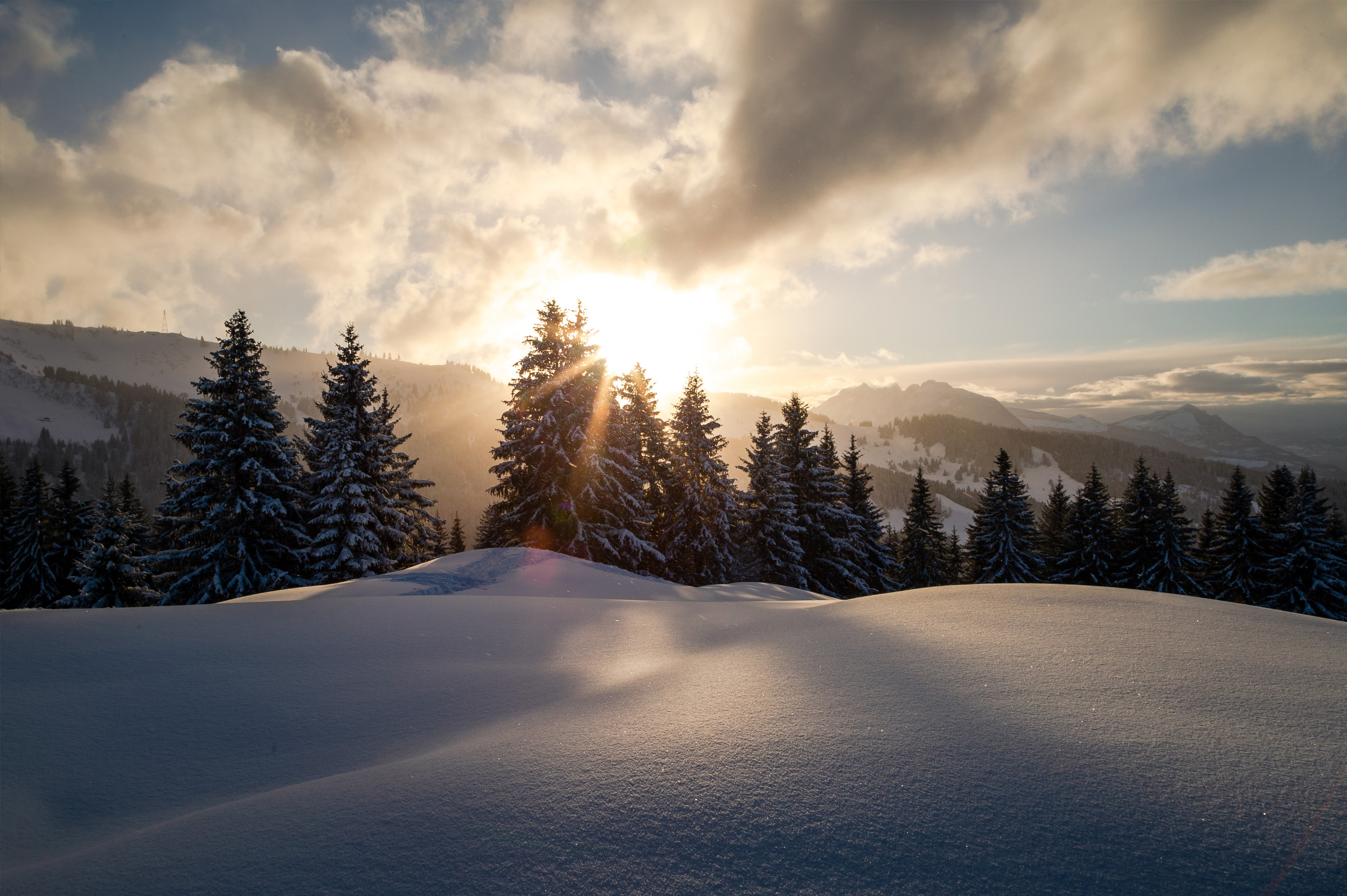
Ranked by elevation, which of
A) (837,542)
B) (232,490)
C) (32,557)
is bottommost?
(837,542)

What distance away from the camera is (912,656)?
3.90 metres

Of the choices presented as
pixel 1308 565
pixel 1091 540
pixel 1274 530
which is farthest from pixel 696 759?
pixel 1274 530

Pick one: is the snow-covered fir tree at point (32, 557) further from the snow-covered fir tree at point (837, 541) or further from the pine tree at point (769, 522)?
the snow-covered fir tree at point (837, 541)

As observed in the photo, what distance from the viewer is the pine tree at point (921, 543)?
29375mm

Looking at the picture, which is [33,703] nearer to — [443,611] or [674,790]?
[443,611]

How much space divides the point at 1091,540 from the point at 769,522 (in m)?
18.2

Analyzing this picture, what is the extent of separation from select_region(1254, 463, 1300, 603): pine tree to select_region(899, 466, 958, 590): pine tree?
1394 centimetres

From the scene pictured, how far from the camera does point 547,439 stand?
19.6 m

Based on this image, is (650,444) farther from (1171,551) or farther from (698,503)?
(1171,551)

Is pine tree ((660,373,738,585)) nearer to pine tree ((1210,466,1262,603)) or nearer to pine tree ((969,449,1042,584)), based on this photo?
pine tree ((969,449,1042,584))

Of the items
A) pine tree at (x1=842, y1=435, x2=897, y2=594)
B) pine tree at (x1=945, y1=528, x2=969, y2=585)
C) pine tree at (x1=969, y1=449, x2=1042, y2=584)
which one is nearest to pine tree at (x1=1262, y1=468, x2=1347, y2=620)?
pine tree at (x1=969, y1=449, x2=1042, y2=584)

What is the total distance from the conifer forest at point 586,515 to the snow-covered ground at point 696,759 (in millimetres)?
13771

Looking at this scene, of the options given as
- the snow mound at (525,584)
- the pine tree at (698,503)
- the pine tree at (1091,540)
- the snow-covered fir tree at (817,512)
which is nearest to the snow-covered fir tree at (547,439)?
the pine tree at (698,503)

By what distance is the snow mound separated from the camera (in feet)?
25.7
